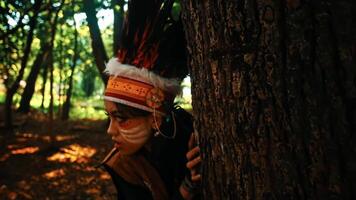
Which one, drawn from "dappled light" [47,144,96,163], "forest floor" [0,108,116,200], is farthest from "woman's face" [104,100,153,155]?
"dappled light" [47,144,96,163]

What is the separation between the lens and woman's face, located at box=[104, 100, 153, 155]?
2.23 m

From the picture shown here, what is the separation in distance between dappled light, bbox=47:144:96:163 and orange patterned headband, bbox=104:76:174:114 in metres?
5.89

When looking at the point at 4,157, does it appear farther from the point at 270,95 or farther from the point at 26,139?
the point at 270,95

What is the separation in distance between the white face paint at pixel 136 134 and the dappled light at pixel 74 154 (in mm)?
5881

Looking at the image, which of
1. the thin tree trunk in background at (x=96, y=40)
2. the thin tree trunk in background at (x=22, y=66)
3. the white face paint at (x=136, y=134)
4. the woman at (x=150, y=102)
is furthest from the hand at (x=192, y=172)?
the thin tree trunk in background at (x=22, y=66)

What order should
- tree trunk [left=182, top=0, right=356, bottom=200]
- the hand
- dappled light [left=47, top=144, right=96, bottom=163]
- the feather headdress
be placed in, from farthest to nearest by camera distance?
1. dappled light [left=47, top=144, right=96, bottom=163]
2. the feather headdress
3. the hand
4. tree trunk [left=182, top=0, right=356, bottom=200]

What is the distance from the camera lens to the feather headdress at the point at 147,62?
2146 mm

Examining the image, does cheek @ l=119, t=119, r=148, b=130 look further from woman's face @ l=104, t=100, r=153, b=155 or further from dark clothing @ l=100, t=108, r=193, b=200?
dark clothing @ l=100, t=108, r=193, b=200

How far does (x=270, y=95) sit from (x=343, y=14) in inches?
10.8

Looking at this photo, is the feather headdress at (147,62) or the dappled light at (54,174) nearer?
the feather headdress at (147,62)

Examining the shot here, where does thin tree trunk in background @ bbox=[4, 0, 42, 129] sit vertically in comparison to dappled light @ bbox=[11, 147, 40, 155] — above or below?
above

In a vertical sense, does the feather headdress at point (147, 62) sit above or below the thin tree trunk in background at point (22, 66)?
below

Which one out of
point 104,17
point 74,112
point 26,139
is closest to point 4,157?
point 26,139

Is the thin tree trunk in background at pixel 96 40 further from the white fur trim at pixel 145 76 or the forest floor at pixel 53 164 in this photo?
the white fur trim at pixel 145 76
